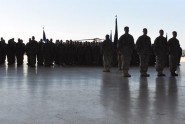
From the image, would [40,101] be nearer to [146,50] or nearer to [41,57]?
[146,50]

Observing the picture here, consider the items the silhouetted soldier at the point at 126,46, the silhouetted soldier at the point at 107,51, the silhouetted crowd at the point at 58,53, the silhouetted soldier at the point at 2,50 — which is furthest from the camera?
the silhouetted soldier at the point at 2,50

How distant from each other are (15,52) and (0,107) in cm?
1807

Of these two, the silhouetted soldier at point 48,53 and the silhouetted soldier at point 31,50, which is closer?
the silhouetted soldier at point 31,50

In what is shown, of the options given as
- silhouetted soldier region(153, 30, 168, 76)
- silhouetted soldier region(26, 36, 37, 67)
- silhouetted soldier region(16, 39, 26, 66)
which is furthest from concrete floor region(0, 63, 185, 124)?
silhouetted soldier region(16, 39, 26, 66)

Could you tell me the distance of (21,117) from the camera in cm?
679

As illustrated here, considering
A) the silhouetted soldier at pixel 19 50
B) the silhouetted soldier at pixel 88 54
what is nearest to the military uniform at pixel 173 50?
the silhouetted soldier at pixel 88 54

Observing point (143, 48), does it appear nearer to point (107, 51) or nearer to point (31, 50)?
point (107, 51)

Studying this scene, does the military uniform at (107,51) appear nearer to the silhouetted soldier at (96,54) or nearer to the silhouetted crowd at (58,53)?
the silhouetted crowd at (58,53)

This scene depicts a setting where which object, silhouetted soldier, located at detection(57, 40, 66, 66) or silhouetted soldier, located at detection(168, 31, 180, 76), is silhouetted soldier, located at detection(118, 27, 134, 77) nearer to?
silhouetted soldier, located at detection(168, 31, 180, 76)

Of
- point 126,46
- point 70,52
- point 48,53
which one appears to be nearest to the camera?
point 126,46

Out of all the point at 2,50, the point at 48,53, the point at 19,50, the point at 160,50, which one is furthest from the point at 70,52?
the point at 160,50

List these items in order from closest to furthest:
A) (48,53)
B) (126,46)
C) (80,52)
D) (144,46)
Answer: (126,46)
(144,46)
(48,53)
(80,52)

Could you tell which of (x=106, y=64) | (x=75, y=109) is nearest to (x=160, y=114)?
(x=75, y=109)

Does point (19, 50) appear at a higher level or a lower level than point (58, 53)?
higher
